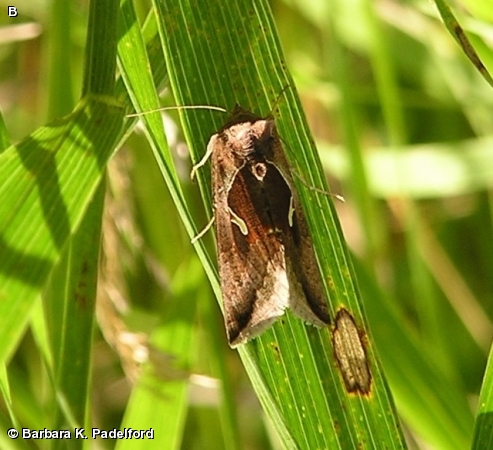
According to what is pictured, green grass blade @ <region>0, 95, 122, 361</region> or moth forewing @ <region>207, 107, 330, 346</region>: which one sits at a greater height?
green grass blade @ <region>0, 95, 122, 361</region>

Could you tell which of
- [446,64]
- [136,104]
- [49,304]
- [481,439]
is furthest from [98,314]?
[446,64]

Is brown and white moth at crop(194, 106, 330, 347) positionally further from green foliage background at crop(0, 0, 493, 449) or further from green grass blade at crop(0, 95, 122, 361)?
green grass blade at crop(0, 95, 122, 361)

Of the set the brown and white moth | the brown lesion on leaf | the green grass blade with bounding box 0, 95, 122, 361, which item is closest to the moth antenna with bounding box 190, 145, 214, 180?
the brown and white moth

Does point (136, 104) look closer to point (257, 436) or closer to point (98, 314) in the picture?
point (98, 314)

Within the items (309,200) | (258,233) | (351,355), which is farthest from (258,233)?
(351,355)

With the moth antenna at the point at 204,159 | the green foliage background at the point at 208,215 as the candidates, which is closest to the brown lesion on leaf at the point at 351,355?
the green foliage background at the point at 208,215

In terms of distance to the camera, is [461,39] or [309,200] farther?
[309,200]

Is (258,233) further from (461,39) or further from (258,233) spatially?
(461,39)
